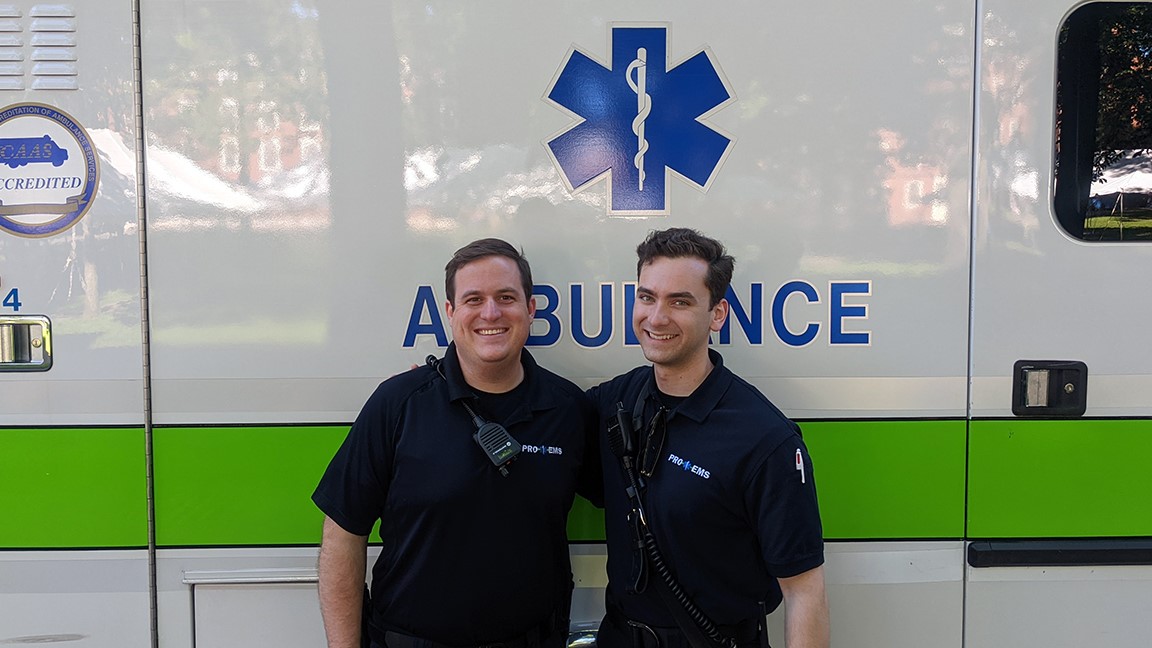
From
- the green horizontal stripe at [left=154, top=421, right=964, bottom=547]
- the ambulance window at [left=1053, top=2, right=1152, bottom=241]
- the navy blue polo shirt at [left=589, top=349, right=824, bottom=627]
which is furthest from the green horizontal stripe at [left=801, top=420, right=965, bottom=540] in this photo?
the ambulance window at [left=1053, top=2, right=1152, bottom=241]

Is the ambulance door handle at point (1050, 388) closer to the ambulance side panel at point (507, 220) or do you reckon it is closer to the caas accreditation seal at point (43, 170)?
the ambulance side panel at point (507, 220)

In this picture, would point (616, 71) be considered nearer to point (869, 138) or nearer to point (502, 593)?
point (869, 138)

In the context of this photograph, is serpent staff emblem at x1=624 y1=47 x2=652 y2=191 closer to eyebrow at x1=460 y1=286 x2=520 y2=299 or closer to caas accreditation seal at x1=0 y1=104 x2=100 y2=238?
eyebrow at x1=460 y1=286 x2=520 y2=299

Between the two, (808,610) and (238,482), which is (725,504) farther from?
(238,482)

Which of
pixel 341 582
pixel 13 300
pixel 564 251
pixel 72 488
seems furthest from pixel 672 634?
pixel 13 300

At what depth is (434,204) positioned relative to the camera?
6.47 ft

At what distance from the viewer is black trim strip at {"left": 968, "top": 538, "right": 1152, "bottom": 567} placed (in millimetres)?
→ 1995

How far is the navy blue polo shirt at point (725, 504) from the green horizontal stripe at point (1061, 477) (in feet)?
1.85

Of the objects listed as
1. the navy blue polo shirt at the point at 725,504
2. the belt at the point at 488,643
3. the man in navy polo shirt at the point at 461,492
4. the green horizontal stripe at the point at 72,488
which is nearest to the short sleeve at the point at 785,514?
the navy blue polo shirt at the point at 725,504

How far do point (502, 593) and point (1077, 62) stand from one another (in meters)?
1.80

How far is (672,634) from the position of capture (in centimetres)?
179

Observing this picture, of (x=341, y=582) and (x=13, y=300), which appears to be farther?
(x=13, y=300)

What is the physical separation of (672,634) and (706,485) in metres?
0.35

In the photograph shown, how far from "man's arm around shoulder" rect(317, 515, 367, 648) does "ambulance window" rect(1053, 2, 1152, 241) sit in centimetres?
181
